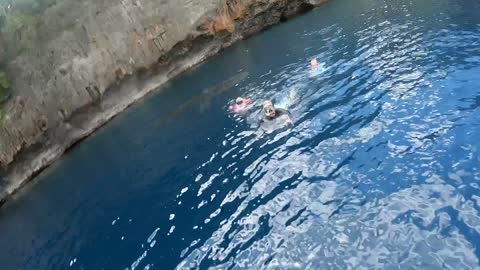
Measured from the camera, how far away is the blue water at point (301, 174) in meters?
8.86

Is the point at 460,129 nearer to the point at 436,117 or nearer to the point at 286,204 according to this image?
the point at 436,117

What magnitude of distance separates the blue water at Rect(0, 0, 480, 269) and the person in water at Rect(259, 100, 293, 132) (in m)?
0.39

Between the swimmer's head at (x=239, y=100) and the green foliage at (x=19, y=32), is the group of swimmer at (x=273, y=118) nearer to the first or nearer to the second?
the swimmer's head at (x=239, y=100)

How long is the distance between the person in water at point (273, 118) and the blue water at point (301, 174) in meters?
0.39

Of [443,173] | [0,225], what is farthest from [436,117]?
[0,225]

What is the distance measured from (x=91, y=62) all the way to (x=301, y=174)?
18763 mm

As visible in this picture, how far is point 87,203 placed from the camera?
16.1m

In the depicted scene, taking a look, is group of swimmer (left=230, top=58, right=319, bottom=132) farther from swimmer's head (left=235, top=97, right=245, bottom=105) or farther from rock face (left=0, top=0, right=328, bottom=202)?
rock face (left=0, top=0, right=328, bottom=202)

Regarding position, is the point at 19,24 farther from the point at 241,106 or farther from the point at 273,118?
the point at 273,118

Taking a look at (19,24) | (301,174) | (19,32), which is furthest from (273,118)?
(19,24)

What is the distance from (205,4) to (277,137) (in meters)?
19.6

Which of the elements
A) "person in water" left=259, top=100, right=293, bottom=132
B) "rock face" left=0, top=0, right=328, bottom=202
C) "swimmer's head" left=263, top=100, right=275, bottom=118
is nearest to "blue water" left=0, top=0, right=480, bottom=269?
"person in water" left=259, top=100, right=293, bottom=132

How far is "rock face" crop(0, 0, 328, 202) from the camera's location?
72.4 ft

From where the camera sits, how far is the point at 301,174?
11758 mm
